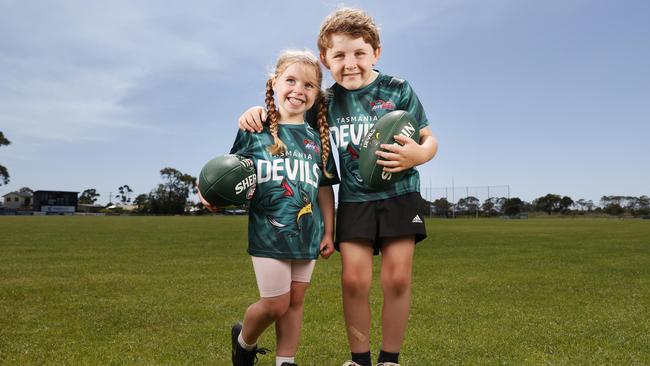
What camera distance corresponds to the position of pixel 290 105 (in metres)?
3.02

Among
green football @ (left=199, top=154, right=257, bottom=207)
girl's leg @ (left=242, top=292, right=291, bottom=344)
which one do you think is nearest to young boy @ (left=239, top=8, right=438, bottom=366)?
green football @ (left=199, top=154, right=257, bottom=207)

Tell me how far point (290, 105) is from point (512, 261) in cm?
937

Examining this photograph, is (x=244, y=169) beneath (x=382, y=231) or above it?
above

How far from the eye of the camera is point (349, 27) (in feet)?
9.88

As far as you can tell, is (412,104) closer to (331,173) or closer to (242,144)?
(331,173)

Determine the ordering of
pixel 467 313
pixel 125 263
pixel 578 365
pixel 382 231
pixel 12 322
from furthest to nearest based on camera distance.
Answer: pixel 125 263, pixel 467 313, pixel 12 322, pixel 578 365, pixel 382 231

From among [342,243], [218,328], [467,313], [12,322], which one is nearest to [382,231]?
[342,243]

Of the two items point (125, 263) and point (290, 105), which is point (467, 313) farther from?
point (125, 263)

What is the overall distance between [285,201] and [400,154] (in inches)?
25.8

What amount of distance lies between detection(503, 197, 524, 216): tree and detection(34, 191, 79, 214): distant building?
70366mm

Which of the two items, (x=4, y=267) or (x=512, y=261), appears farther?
(x=512, y=261)

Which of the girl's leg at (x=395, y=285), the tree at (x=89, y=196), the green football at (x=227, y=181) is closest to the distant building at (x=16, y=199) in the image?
the tree at (x=89, y=196)

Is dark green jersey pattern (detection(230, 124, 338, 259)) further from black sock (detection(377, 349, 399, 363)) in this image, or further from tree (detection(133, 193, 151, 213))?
tree (detection(133, 193, 151, 213))

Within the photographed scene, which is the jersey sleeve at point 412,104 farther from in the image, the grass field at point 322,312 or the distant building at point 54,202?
the distant building at point 54,202
